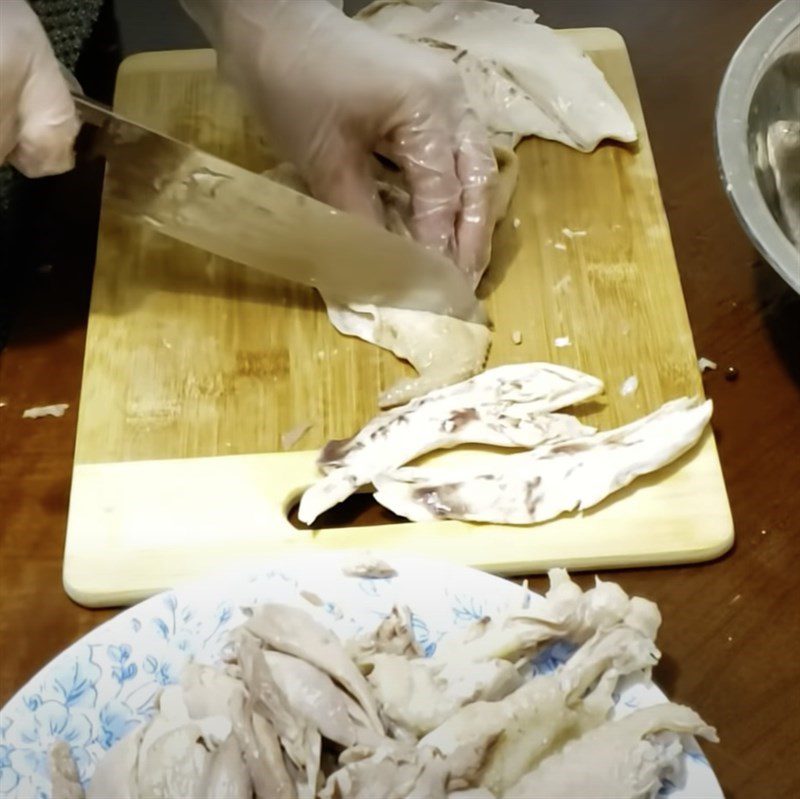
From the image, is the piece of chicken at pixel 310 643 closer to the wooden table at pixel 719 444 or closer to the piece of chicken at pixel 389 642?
the piece of chicken at pixel 389 642

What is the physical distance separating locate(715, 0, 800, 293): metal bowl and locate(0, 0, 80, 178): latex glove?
634 mm

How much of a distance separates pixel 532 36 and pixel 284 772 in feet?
3.05

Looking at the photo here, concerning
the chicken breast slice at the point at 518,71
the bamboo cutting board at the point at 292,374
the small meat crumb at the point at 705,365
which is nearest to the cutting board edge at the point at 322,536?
the bamboo cutting board at the point at 292,374

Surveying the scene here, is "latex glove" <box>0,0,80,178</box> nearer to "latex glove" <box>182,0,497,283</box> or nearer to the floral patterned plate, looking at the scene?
"latex glove" <box>182,0,497,283</box>

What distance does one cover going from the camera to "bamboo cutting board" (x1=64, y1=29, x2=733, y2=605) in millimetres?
964

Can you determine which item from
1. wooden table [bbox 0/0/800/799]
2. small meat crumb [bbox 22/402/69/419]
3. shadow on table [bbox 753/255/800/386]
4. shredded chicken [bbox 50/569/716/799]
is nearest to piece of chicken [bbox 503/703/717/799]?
shredded chicken [bbox 50/569/716/799]

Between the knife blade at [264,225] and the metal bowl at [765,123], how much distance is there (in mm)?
292

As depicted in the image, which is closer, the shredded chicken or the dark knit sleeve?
the shredded chicken

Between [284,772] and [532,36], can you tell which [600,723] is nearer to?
[284,772]

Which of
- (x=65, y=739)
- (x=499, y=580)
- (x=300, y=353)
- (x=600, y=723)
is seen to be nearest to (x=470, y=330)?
(x=300, y=353)

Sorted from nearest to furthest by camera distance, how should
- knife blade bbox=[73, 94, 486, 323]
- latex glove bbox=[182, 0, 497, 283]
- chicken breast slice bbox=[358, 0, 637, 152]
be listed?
A: knife blade bbox=[73, 94, 486, 323] → latex glove bbox=[182, 0, 497, 283] → chicken breast slice bbox=[358, 0, 637, 152]

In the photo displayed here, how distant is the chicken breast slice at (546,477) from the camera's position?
968 millimetres

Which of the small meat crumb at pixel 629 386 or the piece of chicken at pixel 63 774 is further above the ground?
the small meat crumb at pixel 629 386

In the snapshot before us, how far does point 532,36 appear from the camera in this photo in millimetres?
1294
